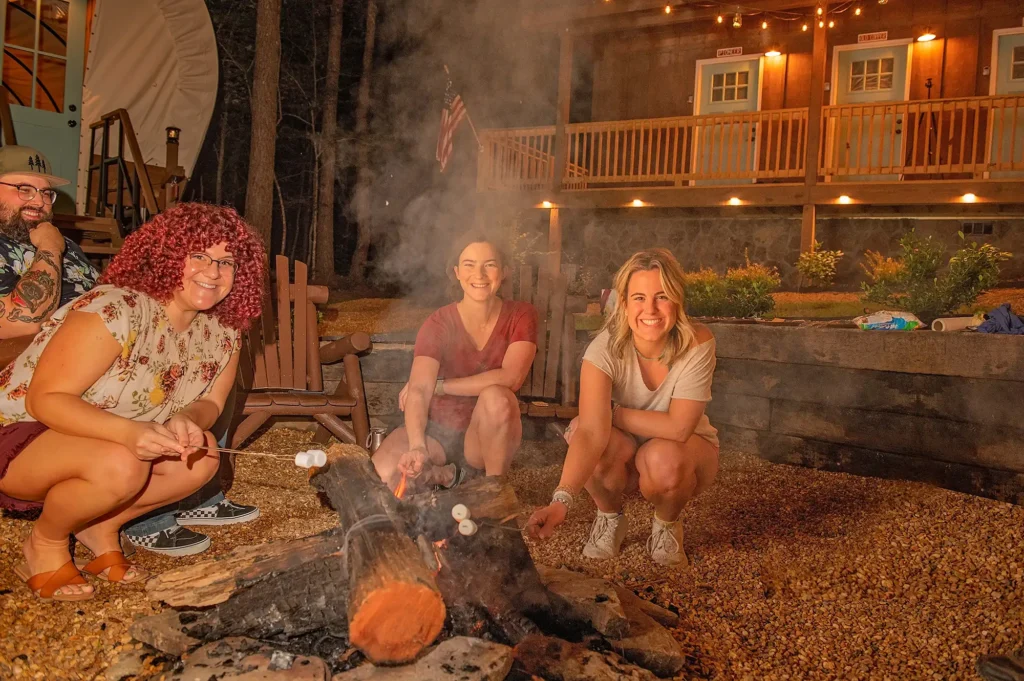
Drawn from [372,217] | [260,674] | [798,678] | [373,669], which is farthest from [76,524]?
[372,217]

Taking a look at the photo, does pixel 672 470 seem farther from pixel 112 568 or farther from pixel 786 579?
pixel 112 568

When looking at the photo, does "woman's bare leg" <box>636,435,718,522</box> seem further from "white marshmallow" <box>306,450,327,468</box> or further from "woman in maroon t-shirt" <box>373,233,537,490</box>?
"white marshmallow" <box>306,450,327,468</box>

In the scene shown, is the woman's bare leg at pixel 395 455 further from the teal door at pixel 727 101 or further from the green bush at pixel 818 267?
the teal door at pixel 727 101

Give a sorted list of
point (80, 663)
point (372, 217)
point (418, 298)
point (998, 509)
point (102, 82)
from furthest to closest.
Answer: point (372, 217) < point (418, 298) < point (102, 82) < point (998, 509) < point (80, 663)

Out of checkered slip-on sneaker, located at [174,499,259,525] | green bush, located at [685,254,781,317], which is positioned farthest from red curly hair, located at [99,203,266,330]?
green bush, located at [685,254,781,317]

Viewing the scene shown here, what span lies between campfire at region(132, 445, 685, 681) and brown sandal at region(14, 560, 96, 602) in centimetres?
46

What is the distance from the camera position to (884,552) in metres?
3.19

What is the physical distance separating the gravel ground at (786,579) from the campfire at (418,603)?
9.7 inches

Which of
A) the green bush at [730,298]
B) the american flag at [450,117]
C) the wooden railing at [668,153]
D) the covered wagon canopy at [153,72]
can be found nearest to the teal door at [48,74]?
the covered wagon canopy at [153,72]

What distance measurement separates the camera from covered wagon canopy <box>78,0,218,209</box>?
7426 millimetres

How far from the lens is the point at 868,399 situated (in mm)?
4387

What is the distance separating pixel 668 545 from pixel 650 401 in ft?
→ 1.93

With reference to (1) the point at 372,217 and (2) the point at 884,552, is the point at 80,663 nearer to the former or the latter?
(2) the point at 884,552

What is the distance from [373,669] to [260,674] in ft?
0.91
